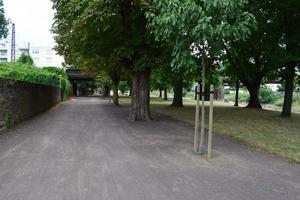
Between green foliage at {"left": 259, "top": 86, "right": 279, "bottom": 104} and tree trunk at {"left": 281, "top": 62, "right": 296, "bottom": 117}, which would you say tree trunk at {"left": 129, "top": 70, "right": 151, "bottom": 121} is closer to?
tree trunk at {"left": 281, "top": 62, "right": 296, "bottom": 117}

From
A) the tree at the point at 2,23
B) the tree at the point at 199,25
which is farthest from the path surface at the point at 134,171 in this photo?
the tree at the point at 2,23

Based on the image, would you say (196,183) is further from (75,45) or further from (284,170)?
(75,45)

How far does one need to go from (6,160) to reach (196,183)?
4084 mm

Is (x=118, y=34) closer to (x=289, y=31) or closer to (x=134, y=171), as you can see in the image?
(x=289, y=31)

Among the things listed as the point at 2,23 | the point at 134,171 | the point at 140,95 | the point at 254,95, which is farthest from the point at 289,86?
the point at 2,23

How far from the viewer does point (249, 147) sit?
34.3 ft

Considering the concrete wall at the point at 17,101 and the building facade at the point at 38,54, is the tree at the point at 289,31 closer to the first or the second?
the concrete wall at the point at 17,101

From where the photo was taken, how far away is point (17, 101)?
15.1 meters

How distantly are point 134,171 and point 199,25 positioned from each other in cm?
343

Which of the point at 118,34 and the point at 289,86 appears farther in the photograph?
the point at 289,86

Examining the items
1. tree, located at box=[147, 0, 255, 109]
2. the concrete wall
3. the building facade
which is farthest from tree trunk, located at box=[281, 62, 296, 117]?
the building facade

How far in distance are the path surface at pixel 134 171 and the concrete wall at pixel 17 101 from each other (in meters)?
1.98

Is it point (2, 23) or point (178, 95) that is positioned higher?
point (2, 23)

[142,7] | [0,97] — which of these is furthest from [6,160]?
[142,7]
